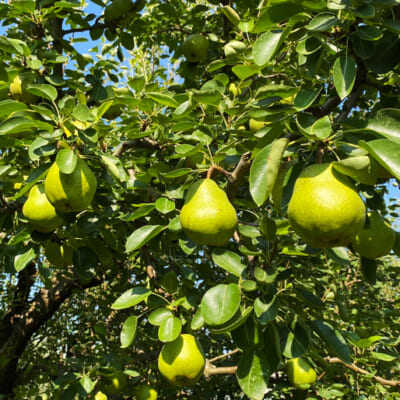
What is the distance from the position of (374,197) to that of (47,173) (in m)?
1.36

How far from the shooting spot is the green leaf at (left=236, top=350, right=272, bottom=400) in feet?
4.50

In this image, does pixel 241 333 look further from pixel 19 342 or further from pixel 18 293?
pixel 18 293

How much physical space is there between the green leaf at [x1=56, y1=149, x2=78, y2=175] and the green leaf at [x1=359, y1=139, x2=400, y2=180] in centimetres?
104

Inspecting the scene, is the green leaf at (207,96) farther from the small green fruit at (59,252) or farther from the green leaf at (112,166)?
the small green fruit at (59,252)

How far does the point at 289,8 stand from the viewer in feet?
3.59

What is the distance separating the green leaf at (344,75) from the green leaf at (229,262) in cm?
73

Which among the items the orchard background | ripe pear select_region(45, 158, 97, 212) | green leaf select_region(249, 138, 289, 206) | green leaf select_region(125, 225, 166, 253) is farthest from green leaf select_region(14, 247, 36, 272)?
green leaf select_region(249, 138, 289, 206)

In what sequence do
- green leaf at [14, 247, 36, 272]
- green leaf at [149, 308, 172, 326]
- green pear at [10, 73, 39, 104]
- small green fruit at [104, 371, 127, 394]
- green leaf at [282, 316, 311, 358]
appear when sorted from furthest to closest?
small green fruit at [104, 371, 127, 394]
green pear at [10, 73, 39, 104]
green leaf at [14, 247, 36, 272]
green leaf at [149, 308, 172, 326]
green leaf at [282, 316, 311, 358]

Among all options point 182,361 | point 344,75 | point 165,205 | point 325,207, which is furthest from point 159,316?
point 344,75

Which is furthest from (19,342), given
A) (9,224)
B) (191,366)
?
(191,366)

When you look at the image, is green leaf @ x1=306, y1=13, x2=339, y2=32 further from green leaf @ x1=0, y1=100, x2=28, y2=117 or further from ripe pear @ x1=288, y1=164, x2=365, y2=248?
green leaf @ x1=0, y1=100, x2=28, y2=117

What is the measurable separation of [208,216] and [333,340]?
654 millimetres

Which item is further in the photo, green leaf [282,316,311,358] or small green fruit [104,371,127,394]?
small green fruit [104,371,127,394]

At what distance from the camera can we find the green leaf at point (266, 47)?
1.13 metres
